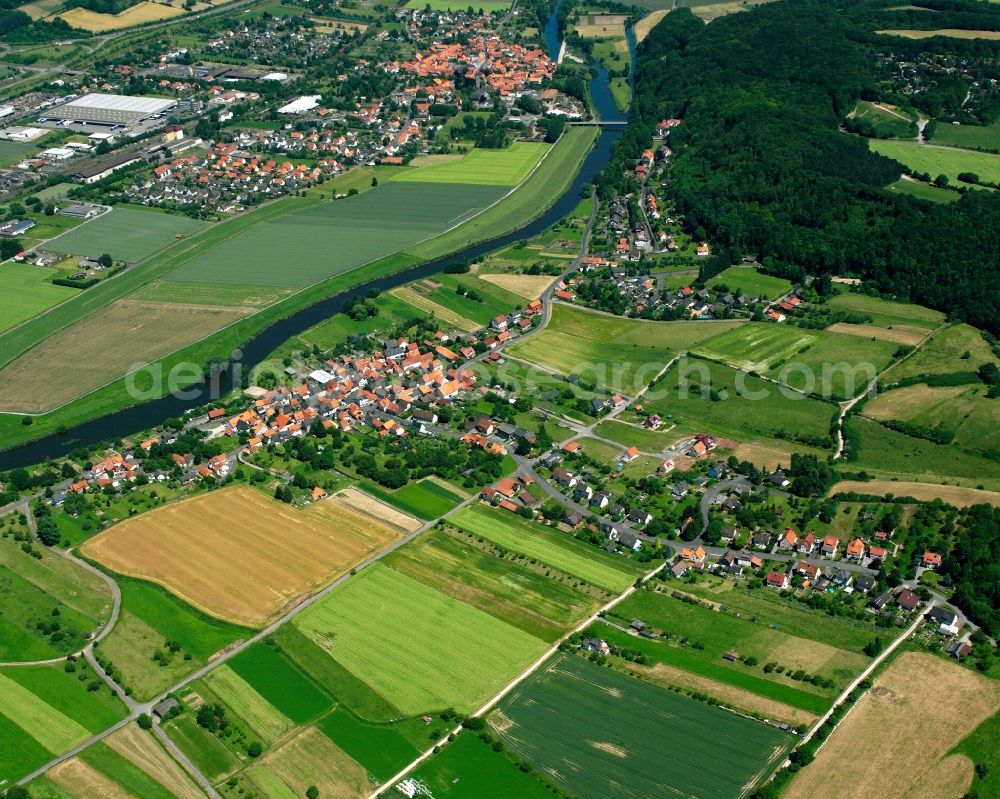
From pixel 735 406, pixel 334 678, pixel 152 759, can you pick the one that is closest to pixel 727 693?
pixel 334 678

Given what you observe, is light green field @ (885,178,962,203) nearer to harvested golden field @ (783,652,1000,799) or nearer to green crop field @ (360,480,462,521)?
green crop field @ (360,480,462,521)

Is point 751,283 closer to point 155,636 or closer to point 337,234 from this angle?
point 337,234

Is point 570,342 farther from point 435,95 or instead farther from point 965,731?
point 435,95

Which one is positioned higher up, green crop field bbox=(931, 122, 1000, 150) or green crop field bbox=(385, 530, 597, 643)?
green crop field bbox=(931, 122, 1000, 150)

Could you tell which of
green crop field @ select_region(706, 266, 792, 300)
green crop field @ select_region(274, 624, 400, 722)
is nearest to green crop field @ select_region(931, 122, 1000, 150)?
green crop field @ select_region(706, 266, 792, 300)

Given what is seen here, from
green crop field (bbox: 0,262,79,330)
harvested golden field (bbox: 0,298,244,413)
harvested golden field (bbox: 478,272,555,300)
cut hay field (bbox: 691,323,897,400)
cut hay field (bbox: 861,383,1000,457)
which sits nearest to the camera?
cut hay field (bbox: 861,383,1000,457)
